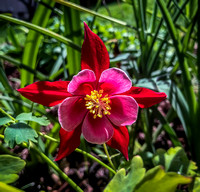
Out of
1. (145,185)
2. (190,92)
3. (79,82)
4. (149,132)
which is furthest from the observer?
(149,132)

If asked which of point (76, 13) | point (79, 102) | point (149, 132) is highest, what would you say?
point (76, 13)

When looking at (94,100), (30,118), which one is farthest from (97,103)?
(30,118)

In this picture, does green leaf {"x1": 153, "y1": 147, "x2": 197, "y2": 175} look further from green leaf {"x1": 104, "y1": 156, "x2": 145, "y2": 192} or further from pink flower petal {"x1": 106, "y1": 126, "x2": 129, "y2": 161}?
green leaf {"x1": 104, "y1": 156, "x2": 145, "y2": 192}

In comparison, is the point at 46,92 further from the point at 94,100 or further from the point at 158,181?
the point at 158,181

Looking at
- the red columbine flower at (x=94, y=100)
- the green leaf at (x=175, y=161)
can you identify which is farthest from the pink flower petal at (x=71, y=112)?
the green leaf at (x=175, y=161)

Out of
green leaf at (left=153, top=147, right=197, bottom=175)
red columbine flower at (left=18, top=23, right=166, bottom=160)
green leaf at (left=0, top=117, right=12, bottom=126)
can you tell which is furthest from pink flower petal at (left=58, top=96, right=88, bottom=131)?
green leaf at (left=153, top=147, right=197, bottom=175)

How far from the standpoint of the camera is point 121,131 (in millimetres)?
512

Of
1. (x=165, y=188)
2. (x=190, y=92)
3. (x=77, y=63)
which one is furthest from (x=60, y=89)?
(x=190, y=92)

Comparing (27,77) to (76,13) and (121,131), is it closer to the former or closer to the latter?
(76,13)

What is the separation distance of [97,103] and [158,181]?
21cm

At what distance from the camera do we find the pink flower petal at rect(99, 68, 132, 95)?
1.56ft

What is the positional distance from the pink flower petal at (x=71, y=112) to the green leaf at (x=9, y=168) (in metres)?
0.11

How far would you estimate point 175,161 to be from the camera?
656mm

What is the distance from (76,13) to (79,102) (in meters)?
0.39
